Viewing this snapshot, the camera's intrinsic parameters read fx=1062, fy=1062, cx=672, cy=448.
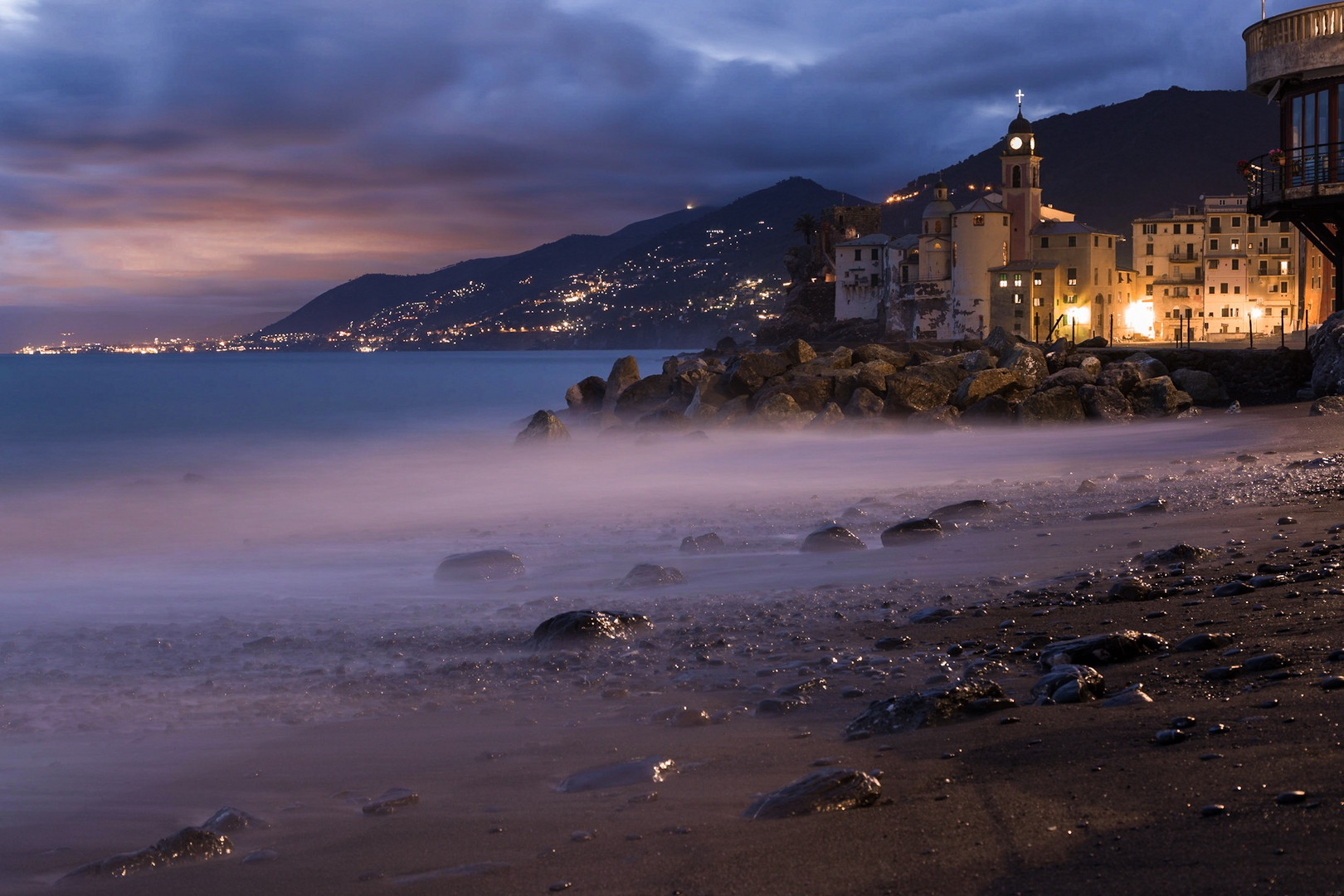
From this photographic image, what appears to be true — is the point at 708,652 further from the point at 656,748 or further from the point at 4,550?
the point at 4,550

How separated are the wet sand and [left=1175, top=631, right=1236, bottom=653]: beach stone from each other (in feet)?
0.31

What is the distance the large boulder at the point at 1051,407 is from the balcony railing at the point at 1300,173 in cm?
792

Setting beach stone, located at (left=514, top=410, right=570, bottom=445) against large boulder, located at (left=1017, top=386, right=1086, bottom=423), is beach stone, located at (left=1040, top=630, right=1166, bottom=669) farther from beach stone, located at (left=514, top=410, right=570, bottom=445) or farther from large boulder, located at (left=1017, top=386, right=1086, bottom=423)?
beach stone, located at (left=514, top=410, right=570, bottom=445)

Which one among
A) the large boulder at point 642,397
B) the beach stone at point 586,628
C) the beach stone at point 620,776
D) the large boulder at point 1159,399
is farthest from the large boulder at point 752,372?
the beach stone at point 620,776

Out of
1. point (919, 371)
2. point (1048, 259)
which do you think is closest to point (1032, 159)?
point (1048, 259)

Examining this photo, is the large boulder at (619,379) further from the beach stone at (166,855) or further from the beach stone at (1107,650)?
the beach stone at (166,855)

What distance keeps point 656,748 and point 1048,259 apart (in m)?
69.9

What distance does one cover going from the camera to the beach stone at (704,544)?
39.9 feet

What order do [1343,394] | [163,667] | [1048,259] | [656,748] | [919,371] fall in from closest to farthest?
1. [656,748]
2. [163,667]
3. [1343,394]
4. [919,371]
5. [1048,259]

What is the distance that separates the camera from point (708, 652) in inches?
299

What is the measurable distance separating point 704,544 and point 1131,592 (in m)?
5.26

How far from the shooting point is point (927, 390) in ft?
96.9

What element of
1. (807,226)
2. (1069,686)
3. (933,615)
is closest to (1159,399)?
(933,615)

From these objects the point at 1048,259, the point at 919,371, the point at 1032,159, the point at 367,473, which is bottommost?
the point at 367,473
